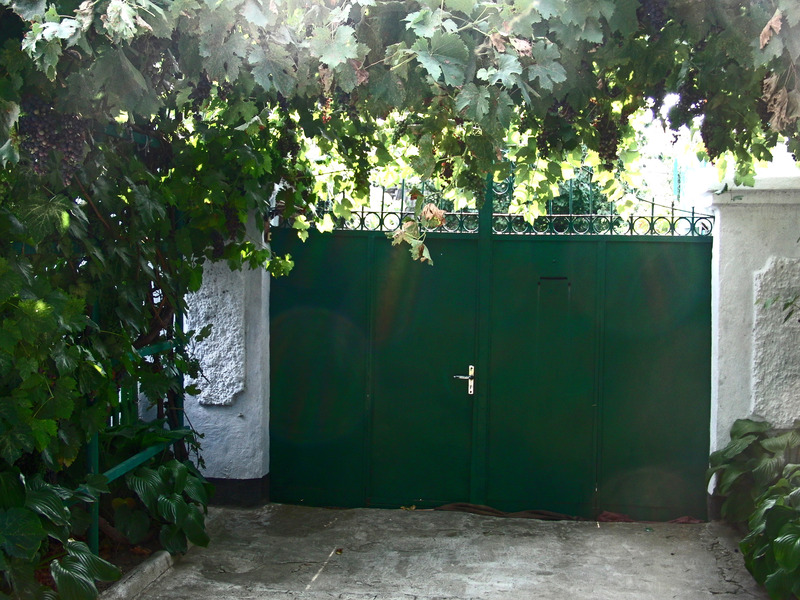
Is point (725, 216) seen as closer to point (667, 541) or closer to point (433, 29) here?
point (667, 541)

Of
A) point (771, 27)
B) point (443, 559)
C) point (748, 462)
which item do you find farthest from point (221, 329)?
point (771, 27)

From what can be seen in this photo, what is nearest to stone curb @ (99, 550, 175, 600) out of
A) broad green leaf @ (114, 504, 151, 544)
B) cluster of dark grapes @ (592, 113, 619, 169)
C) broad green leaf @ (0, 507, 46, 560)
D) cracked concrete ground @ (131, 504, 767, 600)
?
cracked concrete ground @ (131, 504, 767, 600)

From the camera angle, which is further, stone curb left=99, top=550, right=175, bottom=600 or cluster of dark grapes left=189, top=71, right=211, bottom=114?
stone curb left=99, top=550, right=175, bottom=600

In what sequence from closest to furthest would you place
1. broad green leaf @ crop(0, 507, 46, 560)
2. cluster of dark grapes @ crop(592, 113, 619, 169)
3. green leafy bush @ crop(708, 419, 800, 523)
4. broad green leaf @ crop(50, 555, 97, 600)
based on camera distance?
1. broad green leaf @ crop(0, 507, 46, 560)
2. broad green leaf @ crop(50, 555, 97, 600)
3. cluster of dark grapes @ crop(592, 113, 619, 169)
4. green leafy bush @ crop(708, 419, 800, 523)

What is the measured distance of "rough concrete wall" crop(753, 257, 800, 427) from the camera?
18.1 ft

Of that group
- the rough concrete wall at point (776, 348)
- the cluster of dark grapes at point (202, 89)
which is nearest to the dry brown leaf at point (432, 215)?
the cluster of dark grapes at point (202, 89)

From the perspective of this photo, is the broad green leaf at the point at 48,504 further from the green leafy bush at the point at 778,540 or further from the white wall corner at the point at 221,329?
the green leafy bush at the point at 778,540

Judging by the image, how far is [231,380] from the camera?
5875 millimetres

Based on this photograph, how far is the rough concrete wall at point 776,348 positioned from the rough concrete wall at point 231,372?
3.26 metres

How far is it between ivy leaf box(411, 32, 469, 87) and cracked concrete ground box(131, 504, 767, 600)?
279 centimetres

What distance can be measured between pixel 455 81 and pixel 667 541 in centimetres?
367

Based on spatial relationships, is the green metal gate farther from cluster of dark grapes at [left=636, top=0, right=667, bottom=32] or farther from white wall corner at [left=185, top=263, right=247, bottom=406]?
cluster of dark grapes at [left=636, top=0, right=667, bottom=32]

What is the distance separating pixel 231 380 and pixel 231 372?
0.05 metres

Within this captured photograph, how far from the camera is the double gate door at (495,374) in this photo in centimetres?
587
